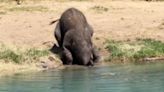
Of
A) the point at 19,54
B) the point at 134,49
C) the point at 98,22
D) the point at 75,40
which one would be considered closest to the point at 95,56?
the point at 75,40

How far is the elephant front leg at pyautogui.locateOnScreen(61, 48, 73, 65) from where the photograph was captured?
51.1ft

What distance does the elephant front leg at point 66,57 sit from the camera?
51.1ft

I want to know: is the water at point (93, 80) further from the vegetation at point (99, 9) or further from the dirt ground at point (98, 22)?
the vegetation at point (99, 9)

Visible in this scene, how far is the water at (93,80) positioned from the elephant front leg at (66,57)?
56 cm

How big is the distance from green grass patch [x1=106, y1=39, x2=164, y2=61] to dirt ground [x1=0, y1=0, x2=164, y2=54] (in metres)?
0.41

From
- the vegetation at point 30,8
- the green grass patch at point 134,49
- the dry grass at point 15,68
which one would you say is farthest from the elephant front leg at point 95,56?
the vegetation at point 30,8

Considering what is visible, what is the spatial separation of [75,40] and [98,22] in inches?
166

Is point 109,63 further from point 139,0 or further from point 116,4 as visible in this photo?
point 139,0

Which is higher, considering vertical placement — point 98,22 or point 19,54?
point 19,54

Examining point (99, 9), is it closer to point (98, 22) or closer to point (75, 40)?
point (98, 22)

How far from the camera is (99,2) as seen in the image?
25.3m

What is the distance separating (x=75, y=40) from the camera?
624 inches

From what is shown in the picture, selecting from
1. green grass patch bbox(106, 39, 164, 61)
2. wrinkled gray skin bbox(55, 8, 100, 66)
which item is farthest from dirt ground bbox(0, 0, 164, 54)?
wrinkled gray skin bbox(55, 8, 100, 66)

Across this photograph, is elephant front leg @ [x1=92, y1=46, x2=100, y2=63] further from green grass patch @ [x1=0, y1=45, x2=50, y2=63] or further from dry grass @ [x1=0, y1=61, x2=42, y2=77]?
dry grass @ [x1=0, y1=61, x2=42, y2=77]
